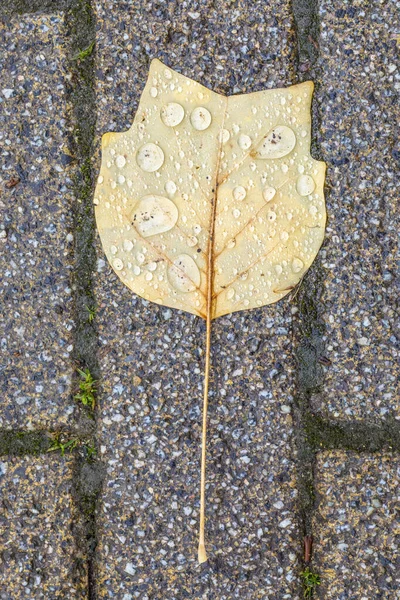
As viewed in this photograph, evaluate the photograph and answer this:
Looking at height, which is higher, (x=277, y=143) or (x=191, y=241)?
(x=277, y=143)

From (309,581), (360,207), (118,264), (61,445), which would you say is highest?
(360,207)

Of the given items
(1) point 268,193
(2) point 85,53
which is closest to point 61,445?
(1) point 268,193

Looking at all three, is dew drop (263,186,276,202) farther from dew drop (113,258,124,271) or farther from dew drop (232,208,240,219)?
dew drop (113,258,124,271)

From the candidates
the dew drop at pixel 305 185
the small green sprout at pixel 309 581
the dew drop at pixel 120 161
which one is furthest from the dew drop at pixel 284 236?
the small green sprout at pixel 309 581

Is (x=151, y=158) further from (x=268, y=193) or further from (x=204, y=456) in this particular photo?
(x=204, y=456)

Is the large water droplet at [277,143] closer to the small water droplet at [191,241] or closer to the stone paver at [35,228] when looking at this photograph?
the small water droplet at [191,241]

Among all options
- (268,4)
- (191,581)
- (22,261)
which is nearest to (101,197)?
(22,261)
